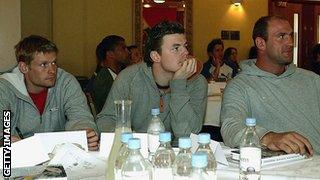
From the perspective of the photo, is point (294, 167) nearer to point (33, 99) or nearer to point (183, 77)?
point (183, 77)

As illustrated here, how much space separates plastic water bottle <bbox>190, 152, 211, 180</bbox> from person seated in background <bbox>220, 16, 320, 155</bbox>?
1143 mm

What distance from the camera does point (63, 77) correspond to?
273 centimetres

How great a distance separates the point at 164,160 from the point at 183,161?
0.07m

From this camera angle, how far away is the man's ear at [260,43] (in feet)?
8.85

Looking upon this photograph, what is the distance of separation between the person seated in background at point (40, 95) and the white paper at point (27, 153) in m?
0.77

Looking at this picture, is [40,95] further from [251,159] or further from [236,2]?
[236,2]

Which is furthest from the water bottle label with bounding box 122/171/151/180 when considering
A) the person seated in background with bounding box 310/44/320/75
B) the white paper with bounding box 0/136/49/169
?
the person seated in background with bounding box 310/44/320/75

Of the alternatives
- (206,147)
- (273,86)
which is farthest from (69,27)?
(206,147)

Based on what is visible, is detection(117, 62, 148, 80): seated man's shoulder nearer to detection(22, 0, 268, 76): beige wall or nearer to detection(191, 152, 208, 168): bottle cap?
detection(191, 152, 208, 168): bottle cap

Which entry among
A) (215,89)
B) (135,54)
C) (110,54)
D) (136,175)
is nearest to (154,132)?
(136,175)

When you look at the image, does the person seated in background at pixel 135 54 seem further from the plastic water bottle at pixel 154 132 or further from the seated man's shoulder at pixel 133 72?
the plastic water bottle at pixel 154 132

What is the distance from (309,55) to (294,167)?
25.6 ft

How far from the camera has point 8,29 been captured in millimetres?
5270

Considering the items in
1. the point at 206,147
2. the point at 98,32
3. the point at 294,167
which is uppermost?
the point at 98,32
